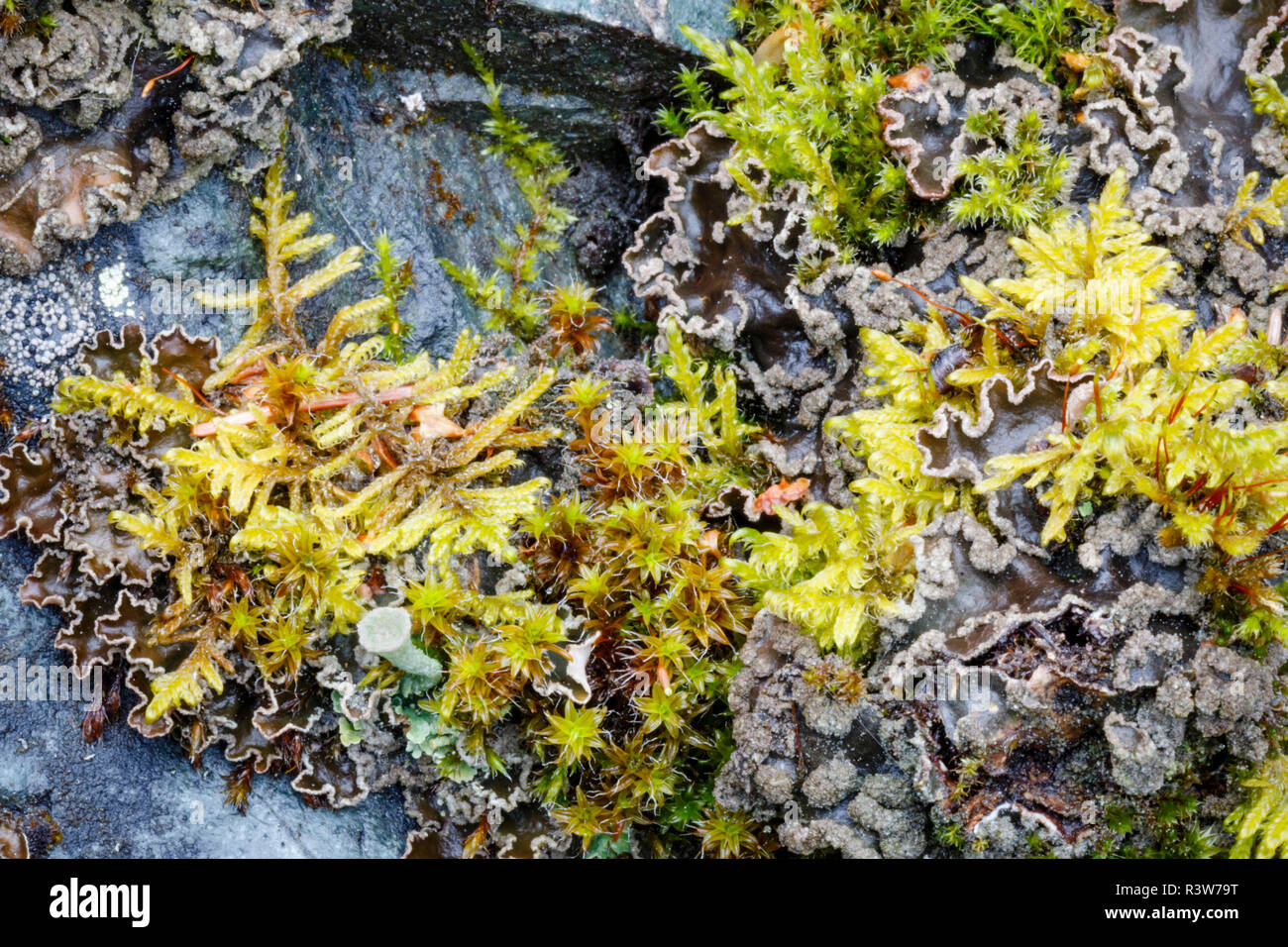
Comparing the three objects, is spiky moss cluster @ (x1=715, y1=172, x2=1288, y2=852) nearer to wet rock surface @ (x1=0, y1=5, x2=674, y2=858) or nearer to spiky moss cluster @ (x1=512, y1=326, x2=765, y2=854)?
spiky moss cluster @ (x1=512, y1=326, x2=765, y2=854)

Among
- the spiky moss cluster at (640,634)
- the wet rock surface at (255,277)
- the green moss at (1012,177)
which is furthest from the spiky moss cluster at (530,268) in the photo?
the green moss at (1012,177)

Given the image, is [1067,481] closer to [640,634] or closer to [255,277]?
[640,634]

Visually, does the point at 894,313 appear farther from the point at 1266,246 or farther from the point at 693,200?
the point at 1266,246

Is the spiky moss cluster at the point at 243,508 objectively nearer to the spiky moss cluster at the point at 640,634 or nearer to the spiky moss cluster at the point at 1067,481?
the spiky moss cluster at the point at 640,634

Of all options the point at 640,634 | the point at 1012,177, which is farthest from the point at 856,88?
the point at 640,634

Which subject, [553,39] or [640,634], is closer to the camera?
[640,634]

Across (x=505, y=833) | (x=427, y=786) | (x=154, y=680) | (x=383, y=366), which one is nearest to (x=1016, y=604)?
(x=505, y=833)

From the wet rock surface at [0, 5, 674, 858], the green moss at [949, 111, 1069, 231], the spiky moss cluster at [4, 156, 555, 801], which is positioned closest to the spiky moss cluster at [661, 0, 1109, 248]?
the green moss at [949, 111, 1069, 231]
